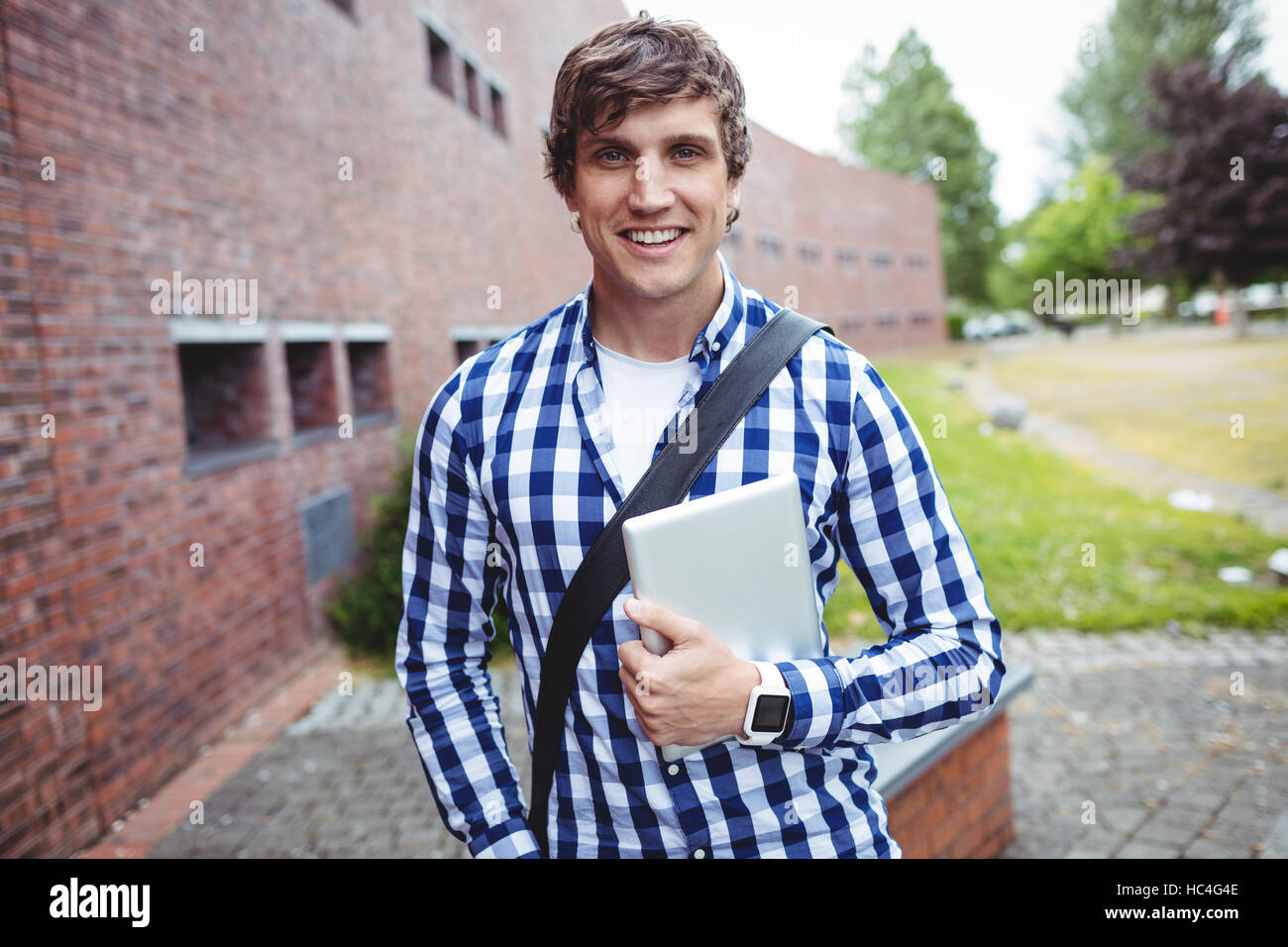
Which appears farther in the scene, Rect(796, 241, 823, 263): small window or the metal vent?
the metal vent

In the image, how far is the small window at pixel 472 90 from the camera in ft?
23.0

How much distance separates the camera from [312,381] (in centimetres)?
595

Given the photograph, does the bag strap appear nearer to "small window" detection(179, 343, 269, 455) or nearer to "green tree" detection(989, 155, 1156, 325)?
"small window" detection(179, 343, 269, 455)

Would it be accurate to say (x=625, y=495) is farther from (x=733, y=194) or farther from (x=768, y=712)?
(x=733, y=194)

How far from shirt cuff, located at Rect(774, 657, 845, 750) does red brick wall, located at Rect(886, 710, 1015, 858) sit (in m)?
1.45

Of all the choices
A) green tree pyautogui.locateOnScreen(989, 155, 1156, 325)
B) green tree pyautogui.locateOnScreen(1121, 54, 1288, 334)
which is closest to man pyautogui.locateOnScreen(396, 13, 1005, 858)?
green tree pyautogui.locateOnScreen(1121, 54, 1288, 334)

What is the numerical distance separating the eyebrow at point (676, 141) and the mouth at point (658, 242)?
12 centimetres

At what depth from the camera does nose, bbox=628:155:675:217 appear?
1230mm

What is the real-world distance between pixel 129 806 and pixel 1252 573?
7.37 metres

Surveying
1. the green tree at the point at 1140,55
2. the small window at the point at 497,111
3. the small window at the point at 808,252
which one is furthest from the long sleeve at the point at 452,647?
the green tree at the point at 1140,55

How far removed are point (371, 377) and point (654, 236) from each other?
5.94 metres

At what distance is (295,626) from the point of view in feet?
17.6

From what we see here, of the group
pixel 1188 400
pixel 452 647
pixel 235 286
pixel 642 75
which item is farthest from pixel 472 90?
pixel 1188 400
